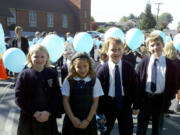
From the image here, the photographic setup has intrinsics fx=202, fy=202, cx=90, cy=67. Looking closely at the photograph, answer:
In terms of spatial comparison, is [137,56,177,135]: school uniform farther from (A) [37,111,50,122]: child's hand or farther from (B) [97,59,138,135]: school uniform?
(A) [37,111,50,122]: child's hand

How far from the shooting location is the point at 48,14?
1487 inches

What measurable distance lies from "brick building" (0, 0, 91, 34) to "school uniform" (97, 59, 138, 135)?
29.4m

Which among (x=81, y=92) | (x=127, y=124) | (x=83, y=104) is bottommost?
(x=127, y=124)

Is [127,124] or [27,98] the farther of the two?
[127,124]

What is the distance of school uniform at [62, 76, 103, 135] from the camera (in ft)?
7.56

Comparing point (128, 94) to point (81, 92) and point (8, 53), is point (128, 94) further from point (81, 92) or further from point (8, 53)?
point (8, 53)

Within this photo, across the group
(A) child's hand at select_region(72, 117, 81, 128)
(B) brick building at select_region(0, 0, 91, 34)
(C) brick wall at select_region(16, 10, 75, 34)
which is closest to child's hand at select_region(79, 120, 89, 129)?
(A) child's hand at select_region(72, 117, 81, 128)

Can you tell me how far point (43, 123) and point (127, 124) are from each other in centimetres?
102

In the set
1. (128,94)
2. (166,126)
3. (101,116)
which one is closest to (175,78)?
(128,94)

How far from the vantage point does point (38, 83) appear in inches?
89.4

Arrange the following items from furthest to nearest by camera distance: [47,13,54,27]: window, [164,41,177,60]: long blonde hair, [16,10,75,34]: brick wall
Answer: [47,13,54,27]: window < [16,10,75,34]: brick wall < [164,41,177,60]: long blonde hair

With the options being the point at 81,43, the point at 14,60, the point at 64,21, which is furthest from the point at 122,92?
the point at 64,21

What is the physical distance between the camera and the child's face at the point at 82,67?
2.29m

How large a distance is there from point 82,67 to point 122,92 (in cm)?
62
